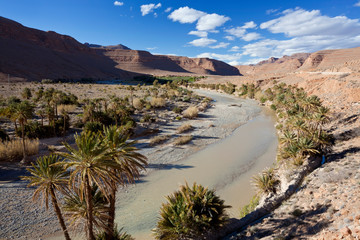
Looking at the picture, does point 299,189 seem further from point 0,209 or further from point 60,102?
point 60,102

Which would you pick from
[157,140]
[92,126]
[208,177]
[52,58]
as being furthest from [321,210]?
[52,58]

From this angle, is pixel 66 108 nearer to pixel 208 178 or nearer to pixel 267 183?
pixel 208 178

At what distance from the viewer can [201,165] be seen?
1797 cm

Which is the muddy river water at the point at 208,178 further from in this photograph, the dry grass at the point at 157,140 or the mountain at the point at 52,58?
the mountain at the point at 52,58

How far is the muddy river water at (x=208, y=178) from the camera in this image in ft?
37.6

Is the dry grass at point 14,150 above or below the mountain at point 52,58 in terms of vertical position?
below

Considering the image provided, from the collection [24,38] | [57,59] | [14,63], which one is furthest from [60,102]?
[24,38]

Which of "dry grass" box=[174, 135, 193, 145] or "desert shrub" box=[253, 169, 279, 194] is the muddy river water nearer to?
"desert shrub" box=[253, 169, 279, 194]

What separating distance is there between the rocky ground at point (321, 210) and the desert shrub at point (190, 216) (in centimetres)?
122

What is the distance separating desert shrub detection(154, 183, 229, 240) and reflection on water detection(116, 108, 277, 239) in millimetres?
2783

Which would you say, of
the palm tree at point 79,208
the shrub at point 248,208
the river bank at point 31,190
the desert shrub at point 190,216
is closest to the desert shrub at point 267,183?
the shrub at point 248,208

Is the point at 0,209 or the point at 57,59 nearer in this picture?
the point at 0,209

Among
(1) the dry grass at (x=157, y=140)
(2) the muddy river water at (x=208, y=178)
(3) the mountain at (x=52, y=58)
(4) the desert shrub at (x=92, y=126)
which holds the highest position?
(3) the mountain at (x=52, y=58)

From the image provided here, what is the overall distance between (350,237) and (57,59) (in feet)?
412
